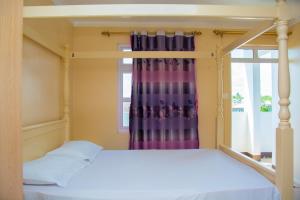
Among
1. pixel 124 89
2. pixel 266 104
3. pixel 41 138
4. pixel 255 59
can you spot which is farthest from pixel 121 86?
pixel 266 104

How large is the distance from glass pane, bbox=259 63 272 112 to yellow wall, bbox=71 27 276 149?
2145 millimetres

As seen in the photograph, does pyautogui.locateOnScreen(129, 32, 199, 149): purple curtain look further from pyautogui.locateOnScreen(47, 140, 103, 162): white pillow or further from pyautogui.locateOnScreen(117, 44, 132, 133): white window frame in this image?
pyautogui.locateOnScreen(47, 140, 103, 162): white pillow

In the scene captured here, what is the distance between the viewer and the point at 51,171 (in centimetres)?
166

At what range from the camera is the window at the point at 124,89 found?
3783mm

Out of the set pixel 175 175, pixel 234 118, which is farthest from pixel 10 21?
pixel 234 118

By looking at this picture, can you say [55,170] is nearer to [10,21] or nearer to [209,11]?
[10,21]

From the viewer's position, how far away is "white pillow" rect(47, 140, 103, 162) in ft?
7.14

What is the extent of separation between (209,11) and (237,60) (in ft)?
8.71

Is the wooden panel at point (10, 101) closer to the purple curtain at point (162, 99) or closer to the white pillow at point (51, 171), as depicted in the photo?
the white pillow at point (51, 171)

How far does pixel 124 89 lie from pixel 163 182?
2.29 meters

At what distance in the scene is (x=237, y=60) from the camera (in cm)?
396

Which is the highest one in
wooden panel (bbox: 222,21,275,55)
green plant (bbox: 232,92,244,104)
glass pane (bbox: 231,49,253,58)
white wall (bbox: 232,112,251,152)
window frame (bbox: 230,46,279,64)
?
glass pane (bbox: 231,49,253,58)

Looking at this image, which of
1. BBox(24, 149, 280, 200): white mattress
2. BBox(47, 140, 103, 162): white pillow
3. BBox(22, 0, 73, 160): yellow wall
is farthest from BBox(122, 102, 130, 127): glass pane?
BBox(24, 149, 280, 200): white mattress

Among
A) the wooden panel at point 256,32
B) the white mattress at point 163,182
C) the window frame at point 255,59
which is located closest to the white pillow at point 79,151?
the white mattress at point 163,182
